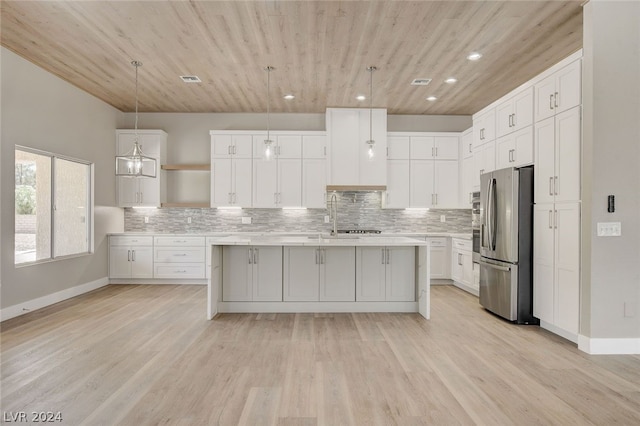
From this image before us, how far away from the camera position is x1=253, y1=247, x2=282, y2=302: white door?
469 centimetres

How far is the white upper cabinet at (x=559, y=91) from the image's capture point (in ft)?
11.4

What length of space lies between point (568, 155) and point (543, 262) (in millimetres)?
1137

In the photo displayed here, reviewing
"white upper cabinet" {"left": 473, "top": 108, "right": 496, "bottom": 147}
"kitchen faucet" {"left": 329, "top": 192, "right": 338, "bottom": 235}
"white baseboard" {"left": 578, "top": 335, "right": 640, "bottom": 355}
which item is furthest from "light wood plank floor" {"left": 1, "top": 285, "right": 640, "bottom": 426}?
"white upper cabinet" {"left": 473, "top": 108, "right": 496, "bottom": 147}

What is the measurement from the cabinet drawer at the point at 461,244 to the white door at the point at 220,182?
405cm

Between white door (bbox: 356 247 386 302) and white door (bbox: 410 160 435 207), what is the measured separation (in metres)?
2.55

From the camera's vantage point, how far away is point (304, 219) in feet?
23.5

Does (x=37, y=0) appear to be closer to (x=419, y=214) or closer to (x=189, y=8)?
(x=189, y=8)

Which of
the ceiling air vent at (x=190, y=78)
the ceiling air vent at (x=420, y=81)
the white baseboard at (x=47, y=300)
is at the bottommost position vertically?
the white baseboard at (x=47, y=300)

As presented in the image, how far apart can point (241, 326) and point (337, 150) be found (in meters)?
3.69

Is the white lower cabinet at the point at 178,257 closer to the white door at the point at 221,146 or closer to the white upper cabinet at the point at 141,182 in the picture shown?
the white upper cabinet at the point at 141,182

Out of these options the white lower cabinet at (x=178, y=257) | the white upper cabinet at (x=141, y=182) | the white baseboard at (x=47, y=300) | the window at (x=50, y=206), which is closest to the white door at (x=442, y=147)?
the white lower cabinet at (x=178, y=257)

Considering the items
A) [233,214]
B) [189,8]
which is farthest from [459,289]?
[189,8]

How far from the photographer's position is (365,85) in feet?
18.1

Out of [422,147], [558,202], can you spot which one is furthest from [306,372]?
[422,147]
